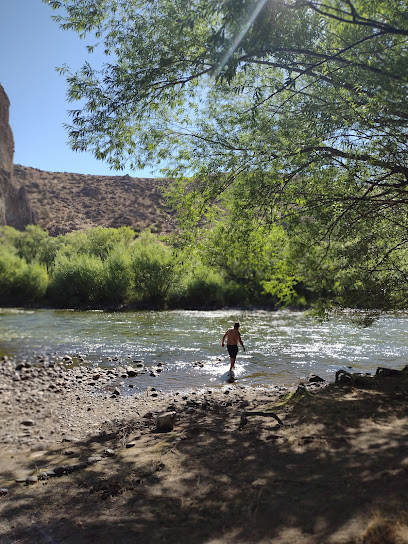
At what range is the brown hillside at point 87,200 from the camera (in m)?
73.0

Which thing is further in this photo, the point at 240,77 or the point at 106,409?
the point at 106,409

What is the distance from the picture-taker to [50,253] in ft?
147

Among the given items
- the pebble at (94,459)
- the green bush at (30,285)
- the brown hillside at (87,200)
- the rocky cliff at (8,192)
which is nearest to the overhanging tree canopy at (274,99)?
the pebble at (94,459)

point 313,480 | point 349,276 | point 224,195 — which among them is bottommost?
point 313,480

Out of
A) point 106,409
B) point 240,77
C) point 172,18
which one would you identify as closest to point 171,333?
point 106,409

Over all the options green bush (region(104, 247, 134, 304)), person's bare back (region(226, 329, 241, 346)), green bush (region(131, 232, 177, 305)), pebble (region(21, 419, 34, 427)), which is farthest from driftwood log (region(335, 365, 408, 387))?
green bush (region(104, 247, 134, 304))

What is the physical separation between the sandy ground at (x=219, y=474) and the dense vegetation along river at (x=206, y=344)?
13.0ft

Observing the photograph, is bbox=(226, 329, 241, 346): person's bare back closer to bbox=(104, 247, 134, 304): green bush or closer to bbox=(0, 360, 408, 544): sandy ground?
bbox=(0, 360, 408, 544): sandy ground

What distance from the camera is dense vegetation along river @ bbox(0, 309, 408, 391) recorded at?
12406mm

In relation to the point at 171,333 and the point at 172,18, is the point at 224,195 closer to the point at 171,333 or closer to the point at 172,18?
the point at 172,18

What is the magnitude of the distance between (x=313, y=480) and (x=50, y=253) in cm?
4447

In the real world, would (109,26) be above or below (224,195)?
above

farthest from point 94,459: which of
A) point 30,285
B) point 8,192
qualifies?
point 8,192

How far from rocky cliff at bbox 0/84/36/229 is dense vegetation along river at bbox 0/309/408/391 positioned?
1919 inches
